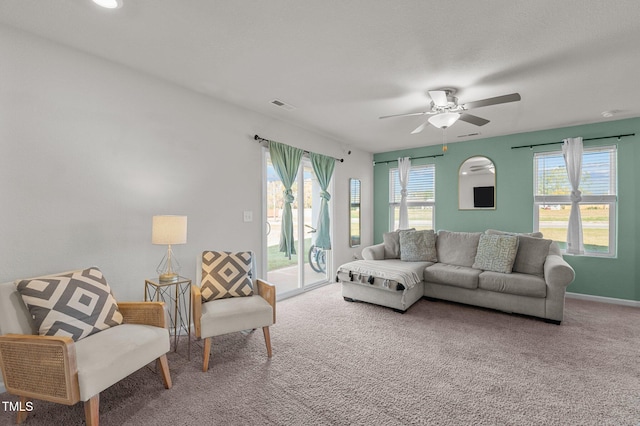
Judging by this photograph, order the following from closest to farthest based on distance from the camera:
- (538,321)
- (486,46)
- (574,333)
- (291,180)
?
(486,46) → (574,333) → (538,321) → (291,180)

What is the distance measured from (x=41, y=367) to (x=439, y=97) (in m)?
3.58

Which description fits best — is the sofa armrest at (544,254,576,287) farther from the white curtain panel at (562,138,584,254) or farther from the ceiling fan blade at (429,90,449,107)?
the ceiling fan blade at (429,90,449,107)

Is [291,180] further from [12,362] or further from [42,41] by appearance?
[12,362]

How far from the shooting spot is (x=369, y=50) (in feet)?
7.75

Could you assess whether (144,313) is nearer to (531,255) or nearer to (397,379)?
(397,379)

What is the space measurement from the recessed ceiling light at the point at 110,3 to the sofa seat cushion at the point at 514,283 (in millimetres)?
4435

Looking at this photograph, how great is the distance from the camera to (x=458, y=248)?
14.5 feet

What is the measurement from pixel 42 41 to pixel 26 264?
1.71 meters

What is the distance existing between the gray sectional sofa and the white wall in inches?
71.2

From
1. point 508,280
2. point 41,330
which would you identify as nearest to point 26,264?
point 41,330

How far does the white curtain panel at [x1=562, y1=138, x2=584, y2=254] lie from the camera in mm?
4289

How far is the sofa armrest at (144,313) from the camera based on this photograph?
7.04 feet

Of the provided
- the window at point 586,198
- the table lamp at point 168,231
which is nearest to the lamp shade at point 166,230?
the table lamp at point 168,231

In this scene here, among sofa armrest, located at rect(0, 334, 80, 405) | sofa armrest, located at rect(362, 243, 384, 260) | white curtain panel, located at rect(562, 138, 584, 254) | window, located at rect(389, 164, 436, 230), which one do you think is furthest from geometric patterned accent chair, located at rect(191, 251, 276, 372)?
white curtain panel, located at rect(562, 138, 584, 254)
